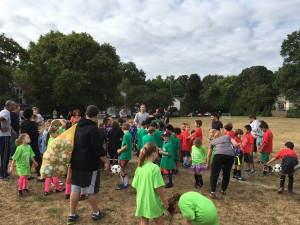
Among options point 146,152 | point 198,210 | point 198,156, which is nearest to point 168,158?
point 198,156

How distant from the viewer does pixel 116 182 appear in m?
7.97

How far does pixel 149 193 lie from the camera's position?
13.2ft

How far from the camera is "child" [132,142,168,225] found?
401 centimetres

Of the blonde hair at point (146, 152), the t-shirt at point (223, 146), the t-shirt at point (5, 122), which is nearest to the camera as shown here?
the blonde hair at point (146, 152)

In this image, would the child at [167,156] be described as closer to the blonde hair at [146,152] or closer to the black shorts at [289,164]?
the black shorts at [289,164]

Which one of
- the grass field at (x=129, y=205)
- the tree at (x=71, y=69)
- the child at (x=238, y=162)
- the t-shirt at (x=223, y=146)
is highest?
the tree at (x=71, y=69)

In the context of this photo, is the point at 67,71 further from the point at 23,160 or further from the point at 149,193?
the point at 149,193

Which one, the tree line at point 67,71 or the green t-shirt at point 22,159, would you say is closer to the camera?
the green t-shirt at point 22,159

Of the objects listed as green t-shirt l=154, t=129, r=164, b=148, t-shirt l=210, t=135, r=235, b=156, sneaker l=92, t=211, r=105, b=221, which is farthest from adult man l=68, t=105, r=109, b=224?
green t-shirt l=154, t=129, r=164, b=148

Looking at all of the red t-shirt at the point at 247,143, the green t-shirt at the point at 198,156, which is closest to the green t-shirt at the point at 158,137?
the green t-shirt at the point at 198,156

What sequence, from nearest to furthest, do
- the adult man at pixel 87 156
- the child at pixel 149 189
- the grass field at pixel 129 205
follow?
Result: the child at pixel 149 189 < the adult man at pixel 87 156 < the grass field at pixel 129 205

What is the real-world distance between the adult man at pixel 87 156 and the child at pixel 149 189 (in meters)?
0.97

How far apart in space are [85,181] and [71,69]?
123 ft

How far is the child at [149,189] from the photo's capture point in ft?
13.1
